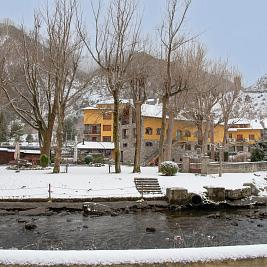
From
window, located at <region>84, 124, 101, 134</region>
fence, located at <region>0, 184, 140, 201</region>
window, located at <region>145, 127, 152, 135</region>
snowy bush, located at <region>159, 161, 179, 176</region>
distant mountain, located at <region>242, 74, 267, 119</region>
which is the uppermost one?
distant mountain, located at <region>242, 74, 267, 119</region>

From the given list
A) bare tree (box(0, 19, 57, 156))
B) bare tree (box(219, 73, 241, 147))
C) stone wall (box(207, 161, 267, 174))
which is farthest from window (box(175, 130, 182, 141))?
bare tree (box(0, 19, 57, 156))

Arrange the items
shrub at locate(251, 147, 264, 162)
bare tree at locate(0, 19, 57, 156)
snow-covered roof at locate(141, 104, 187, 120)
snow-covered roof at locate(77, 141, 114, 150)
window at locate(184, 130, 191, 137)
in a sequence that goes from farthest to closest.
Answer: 1. snow-covered roof at locate(77, 141, 114, 150)
2. window at locate(184, 130, 191, 137)
3. snow-covered roof at locate(141, 104, 187, 120)
4. shrub at locate(251, 147, 264, 162)
5. bare tree at locate(0, 19, 57, 156)

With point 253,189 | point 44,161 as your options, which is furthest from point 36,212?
point 44,161

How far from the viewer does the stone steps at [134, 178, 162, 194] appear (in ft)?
72.4

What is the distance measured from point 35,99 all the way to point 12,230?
1919 centimetres

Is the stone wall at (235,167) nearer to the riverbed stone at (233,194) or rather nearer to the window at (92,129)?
the riverbed stone at (233,194)

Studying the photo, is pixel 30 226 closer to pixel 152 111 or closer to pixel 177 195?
pixel 177 195

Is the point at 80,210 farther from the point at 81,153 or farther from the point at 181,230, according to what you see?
the point at 81,153

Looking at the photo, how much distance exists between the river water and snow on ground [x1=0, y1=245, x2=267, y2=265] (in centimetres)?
745

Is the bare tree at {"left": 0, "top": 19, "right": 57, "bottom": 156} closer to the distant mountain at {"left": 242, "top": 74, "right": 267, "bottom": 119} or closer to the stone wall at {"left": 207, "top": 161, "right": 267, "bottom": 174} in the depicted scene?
the stone wall at {"left": 207, "top": 161, "right": 267, "bottom": 174}

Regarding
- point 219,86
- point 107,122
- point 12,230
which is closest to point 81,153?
point 107,122

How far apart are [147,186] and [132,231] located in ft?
27.3

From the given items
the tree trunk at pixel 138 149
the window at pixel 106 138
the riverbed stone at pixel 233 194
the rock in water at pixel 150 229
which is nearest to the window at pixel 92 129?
the window at pixel 106 138

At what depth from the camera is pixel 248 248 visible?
458 centimetres
